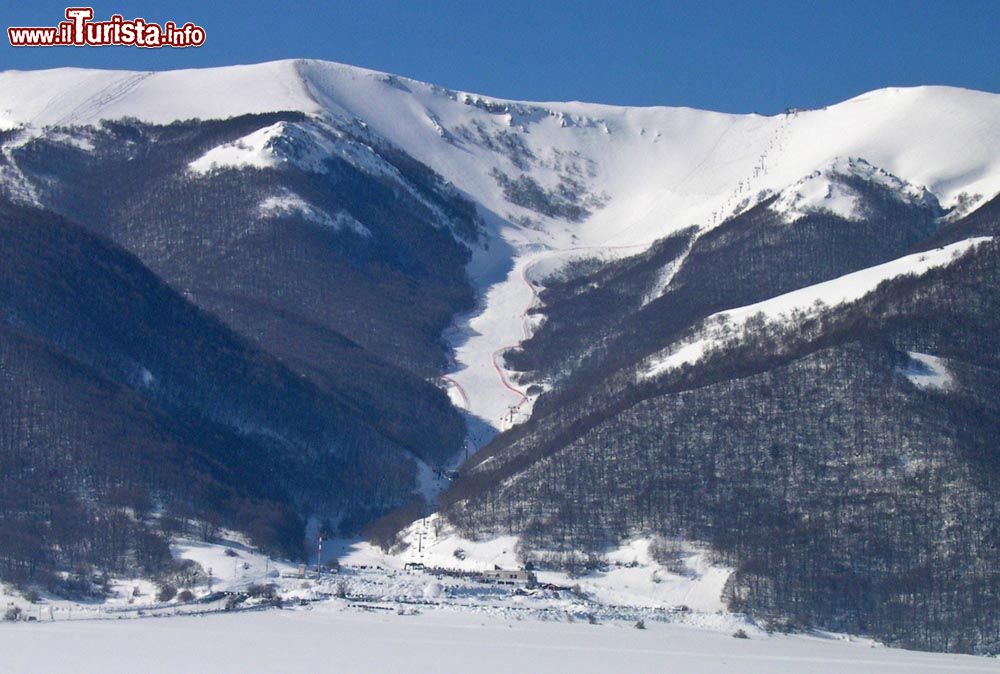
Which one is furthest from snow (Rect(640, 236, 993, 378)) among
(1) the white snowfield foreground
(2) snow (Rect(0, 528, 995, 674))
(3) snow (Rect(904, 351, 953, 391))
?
(1) the white snowfield foreground

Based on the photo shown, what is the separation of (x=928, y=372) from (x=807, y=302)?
24.6 meters

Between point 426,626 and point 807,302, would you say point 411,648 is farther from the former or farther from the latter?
point 807,302

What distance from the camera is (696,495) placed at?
138 meters

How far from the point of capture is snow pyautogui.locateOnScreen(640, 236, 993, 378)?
166 meters

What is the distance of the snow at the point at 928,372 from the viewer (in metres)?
143

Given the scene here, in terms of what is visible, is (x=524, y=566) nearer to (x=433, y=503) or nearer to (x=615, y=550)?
(x=615, y=550)

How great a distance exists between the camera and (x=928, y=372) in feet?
475

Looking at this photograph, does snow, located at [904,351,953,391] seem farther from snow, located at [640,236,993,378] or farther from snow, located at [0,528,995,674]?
snow, located at [0,528,995,674]

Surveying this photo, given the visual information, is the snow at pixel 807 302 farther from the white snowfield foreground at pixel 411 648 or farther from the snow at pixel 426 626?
the white snowfield foreground at pixel 411 648

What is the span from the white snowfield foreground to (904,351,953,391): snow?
33139 millimetres

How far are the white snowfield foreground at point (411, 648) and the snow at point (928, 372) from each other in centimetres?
3314

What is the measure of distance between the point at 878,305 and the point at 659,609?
148ft

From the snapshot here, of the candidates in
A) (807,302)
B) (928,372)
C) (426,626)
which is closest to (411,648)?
(426,626)

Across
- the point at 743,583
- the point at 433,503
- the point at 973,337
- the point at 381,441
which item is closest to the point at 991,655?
the point at 743,583
